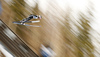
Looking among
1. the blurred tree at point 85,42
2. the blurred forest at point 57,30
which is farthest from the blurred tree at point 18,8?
the blurred tree at point 85,42

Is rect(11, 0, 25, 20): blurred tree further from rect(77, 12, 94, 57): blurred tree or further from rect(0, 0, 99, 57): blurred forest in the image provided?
rect(77, 12, 94, 57): blurred tree

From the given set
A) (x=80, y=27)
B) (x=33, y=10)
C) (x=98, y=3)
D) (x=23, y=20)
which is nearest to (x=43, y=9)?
(x=33, y=10)

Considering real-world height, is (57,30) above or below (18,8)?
below

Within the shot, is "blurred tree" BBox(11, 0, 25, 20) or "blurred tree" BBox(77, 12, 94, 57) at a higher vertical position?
"blurred tree" BBox(11, 0, 25, 20)

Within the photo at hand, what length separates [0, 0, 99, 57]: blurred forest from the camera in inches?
41.6

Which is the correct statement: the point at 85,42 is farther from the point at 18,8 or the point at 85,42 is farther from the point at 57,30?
the point at 18,8

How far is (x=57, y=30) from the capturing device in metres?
1.08

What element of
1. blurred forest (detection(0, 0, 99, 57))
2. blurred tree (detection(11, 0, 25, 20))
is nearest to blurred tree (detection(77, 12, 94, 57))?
blurred forest (detection(0, 0, 99, 57))

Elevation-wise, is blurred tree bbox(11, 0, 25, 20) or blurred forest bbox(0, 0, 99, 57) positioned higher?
blurred tree bbox(11, 0, 25, 20)

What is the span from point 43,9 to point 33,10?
0.30 ft

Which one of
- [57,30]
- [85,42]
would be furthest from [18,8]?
[85,42]

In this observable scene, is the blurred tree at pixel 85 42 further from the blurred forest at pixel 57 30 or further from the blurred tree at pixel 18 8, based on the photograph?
the blurred tree at pixel 18 8

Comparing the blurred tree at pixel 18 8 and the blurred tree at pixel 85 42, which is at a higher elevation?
the blurred tree at pixel 18 8

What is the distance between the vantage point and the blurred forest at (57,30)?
1.06 metres
